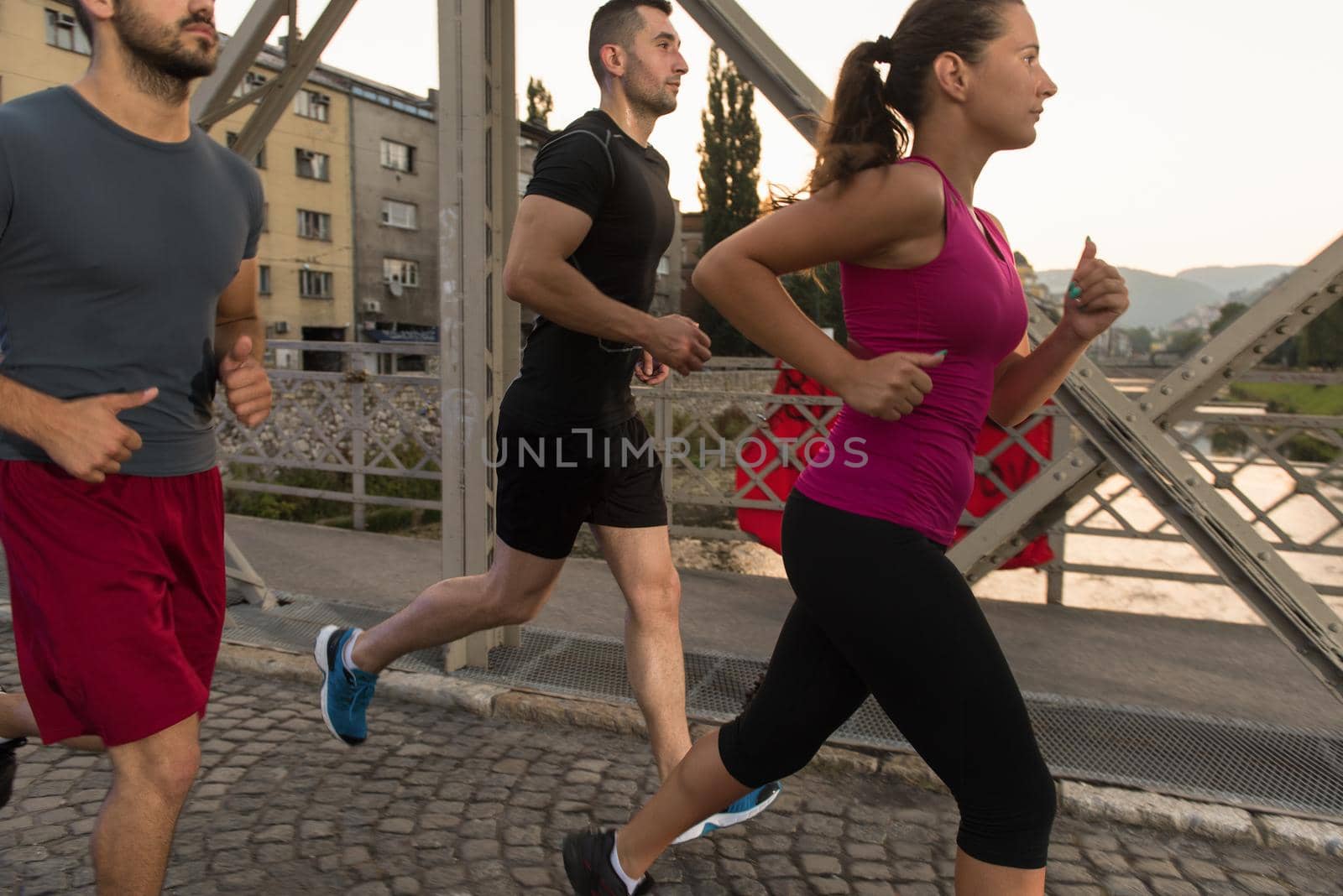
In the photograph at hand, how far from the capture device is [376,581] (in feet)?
21.0

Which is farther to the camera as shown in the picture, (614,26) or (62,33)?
(62,33)

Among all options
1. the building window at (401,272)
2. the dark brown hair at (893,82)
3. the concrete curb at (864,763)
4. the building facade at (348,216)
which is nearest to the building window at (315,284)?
the building facade at (348,216)

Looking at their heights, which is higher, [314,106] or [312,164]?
[314,106]

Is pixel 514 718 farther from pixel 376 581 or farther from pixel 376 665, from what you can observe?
pixel 376 581

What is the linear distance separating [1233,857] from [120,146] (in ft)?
11.2

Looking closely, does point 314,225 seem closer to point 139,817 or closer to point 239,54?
point 239,54

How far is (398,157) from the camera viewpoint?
204 ft

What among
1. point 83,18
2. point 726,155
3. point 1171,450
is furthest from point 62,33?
point 1171,450

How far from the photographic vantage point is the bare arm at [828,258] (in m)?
1.89

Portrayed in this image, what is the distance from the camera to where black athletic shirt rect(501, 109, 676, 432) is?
9.71 ft

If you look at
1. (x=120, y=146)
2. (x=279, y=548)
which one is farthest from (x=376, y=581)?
(x=120, y=146)

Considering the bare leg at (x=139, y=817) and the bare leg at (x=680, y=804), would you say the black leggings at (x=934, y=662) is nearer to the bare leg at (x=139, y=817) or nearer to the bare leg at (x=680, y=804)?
the bare leg at (x=680, y=804)

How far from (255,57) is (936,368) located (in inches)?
159

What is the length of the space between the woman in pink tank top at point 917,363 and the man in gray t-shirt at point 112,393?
1.07m
